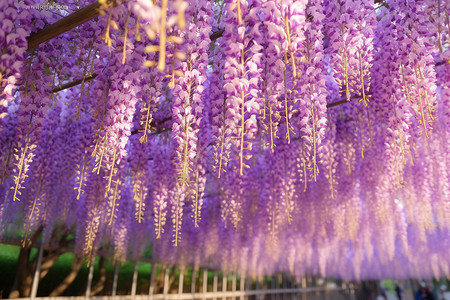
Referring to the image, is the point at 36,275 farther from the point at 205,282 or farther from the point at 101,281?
the point at 205,282

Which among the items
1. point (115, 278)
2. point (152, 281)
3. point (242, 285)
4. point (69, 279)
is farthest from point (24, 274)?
point (242, 285)

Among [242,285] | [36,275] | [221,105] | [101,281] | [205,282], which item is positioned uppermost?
[221,105]

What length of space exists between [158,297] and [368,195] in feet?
15.3

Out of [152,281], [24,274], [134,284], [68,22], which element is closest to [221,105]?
[68,22]

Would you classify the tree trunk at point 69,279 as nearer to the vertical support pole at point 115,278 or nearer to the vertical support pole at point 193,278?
the vertical support pole at point 115,278

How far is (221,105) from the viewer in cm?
200

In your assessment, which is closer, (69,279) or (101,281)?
(69,279)

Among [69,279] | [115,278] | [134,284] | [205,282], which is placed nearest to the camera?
[69,279]

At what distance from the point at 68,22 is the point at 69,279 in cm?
488

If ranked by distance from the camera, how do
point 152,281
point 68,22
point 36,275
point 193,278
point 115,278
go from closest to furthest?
point 68,22
point 36,275
point 115,278
point 152,281
point 193,278

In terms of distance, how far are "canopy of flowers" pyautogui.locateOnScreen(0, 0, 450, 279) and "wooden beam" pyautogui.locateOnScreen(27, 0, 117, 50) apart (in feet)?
0.07

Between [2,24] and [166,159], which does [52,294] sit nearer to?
[166,159]

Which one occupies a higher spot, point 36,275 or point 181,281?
point 36,275

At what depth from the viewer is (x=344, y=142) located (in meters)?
3.69
